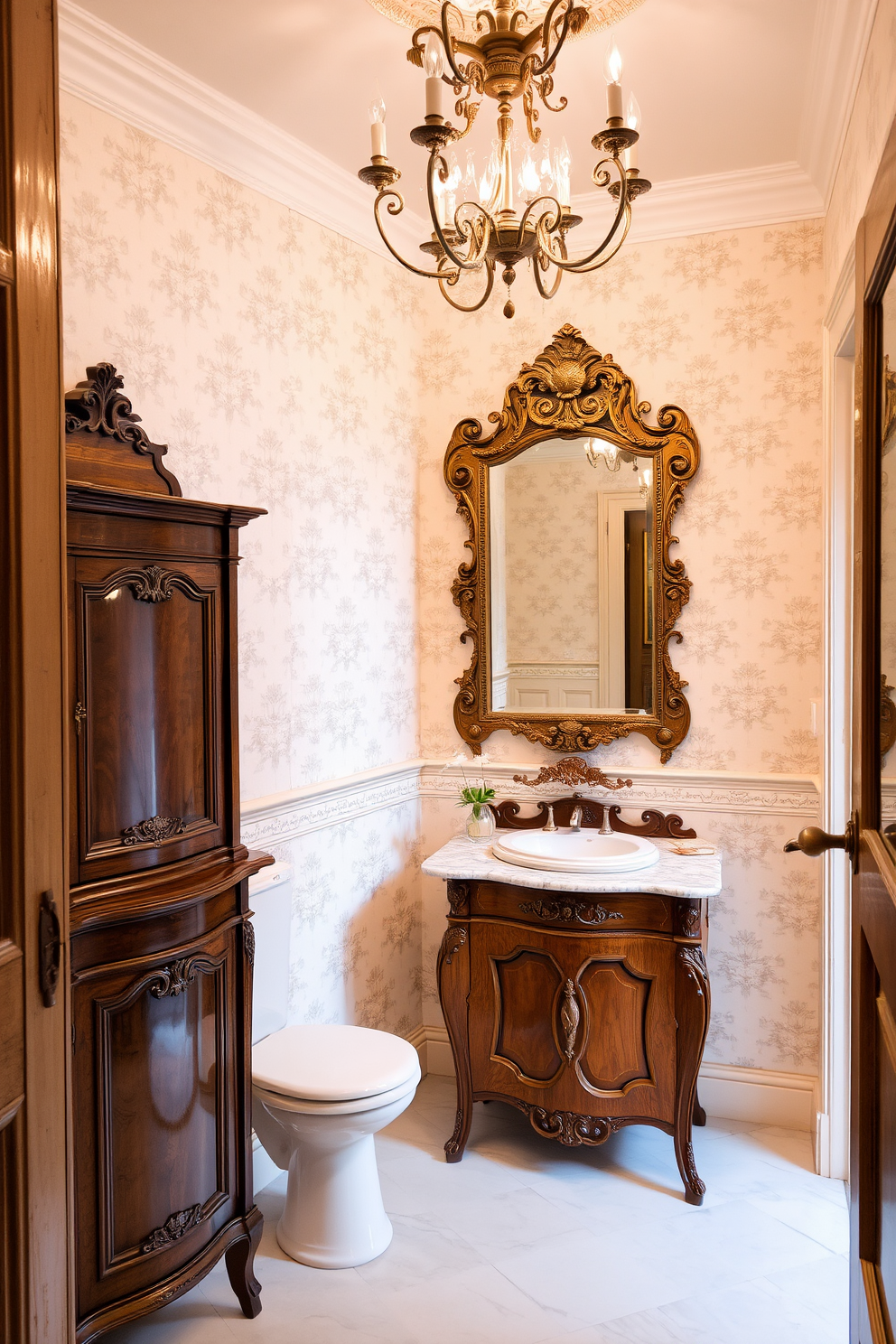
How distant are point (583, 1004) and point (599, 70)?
7.52 ft

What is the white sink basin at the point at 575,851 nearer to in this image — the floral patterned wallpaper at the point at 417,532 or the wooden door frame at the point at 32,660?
the floral patterned wallpaper at the point at 417,532

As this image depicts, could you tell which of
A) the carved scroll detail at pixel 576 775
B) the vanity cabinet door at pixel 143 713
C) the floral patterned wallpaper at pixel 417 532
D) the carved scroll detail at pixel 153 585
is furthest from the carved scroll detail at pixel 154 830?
the carved scroll detail at pixel 576 775

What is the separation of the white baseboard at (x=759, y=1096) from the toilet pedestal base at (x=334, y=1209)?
47.5 inches

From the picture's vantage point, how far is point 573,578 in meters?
3.20

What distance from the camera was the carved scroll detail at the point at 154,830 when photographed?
6.02 ft

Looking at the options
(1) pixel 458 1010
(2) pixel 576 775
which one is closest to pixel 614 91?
(2) pixel 576 775

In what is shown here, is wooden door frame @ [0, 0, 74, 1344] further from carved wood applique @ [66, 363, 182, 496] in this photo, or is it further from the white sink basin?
the white sink basin

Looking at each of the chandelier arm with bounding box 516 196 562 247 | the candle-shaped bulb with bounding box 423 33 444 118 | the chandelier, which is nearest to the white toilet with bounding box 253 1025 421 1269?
the chandelier

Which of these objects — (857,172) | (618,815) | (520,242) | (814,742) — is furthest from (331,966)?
(857,172)

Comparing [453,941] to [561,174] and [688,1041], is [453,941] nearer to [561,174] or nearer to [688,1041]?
[688,1041]

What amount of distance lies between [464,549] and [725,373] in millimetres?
991

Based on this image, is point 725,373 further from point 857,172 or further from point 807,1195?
point 807,1195

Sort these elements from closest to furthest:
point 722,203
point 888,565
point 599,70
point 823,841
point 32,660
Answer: point 32,660, point 888,565, point 823,841, point 599,70, point 722,203

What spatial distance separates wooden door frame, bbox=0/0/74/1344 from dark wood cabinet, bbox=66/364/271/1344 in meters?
0.58
